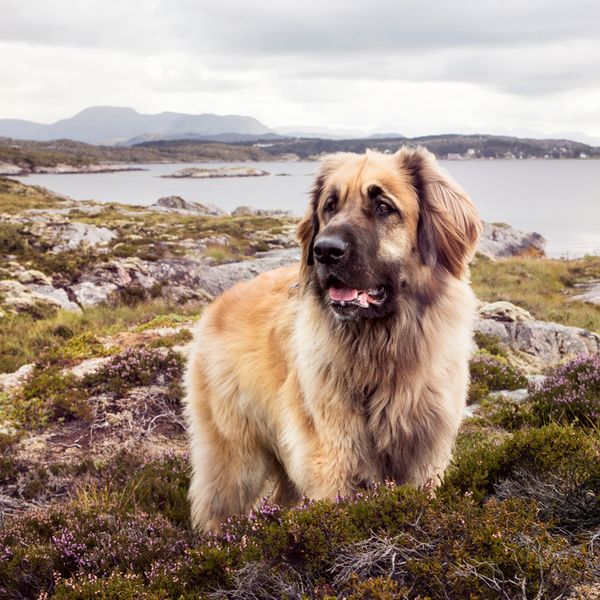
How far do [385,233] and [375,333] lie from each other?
595mm

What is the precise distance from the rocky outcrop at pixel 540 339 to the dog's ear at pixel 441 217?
7.83 meters

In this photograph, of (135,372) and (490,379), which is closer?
(135,372)

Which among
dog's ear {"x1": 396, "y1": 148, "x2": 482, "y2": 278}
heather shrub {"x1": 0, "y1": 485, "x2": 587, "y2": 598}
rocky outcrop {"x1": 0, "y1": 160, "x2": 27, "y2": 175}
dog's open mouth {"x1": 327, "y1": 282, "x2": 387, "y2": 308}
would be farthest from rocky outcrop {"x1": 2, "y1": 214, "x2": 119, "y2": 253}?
rocky outcrop {"x1": 0, "y1": 160, "x2": 27, "y2": 175}

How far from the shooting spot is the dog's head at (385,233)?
10.6 ft

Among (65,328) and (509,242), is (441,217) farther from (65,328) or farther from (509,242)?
(509,242)

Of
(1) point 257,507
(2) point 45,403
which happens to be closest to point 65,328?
(2) point 45,403

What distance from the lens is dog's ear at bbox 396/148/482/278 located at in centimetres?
356

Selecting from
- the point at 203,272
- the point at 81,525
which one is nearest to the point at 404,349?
the point at 81,525

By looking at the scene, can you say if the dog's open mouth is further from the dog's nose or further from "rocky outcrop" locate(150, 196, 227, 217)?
"rocky outcrop" locate(150, 196, 227, 217)

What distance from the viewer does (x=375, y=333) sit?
3492 millimetres

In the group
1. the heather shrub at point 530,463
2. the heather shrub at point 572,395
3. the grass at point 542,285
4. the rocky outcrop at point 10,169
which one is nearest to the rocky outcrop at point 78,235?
the grass at point 542,285

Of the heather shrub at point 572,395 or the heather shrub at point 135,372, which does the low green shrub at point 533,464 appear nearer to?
the heather shrub at point 572,395

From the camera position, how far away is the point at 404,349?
348 cm

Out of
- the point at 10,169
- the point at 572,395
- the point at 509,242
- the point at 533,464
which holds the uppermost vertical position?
the point at 10,169
